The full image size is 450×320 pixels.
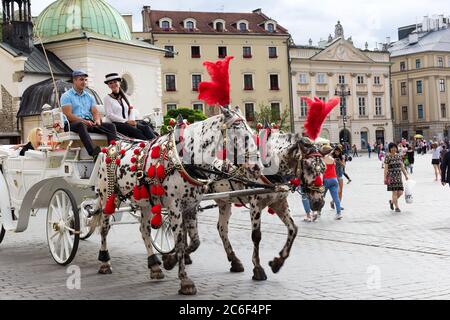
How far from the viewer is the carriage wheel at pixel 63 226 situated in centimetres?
880

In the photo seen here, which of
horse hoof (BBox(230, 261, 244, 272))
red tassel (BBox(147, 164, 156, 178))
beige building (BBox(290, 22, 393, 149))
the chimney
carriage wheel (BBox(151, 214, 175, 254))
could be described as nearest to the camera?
red tassel (BBox(147, 164, 156, 178))

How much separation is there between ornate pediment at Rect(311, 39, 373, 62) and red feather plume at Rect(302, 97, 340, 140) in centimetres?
6400

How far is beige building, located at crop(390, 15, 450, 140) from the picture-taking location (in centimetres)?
8375

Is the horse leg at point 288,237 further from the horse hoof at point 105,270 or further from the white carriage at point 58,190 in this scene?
the horse hoof at point 105,270

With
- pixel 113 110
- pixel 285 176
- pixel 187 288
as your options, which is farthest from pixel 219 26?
pixel 187 288

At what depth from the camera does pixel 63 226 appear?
901 centimetres

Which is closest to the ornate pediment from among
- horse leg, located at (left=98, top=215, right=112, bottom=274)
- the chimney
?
the chimney

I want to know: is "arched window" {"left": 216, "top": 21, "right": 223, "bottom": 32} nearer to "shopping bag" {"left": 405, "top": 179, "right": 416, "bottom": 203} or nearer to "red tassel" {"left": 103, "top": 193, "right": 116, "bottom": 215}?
"shopping bag" {"left": 405, "top": 179, "right": 416, "bottom": 203}

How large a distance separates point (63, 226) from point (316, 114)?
383 centimetres

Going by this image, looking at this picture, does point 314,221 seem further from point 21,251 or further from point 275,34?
point 275,34

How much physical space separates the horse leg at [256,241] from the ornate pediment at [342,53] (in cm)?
6418

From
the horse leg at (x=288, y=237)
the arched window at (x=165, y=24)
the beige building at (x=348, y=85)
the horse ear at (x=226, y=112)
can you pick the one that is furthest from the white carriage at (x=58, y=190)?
the beige building at (x=348, y=85)

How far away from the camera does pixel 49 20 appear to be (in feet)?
134

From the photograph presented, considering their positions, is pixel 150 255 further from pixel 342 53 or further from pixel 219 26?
pixel 342 53
